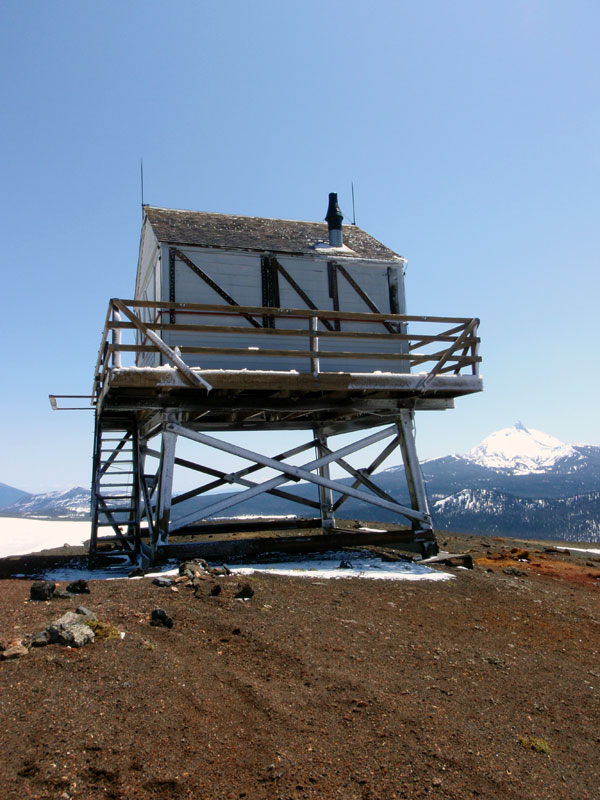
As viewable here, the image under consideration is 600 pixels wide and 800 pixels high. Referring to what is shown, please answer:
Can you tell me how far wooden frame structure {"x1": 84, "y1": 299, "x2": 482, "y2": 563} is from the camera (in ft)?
36.3

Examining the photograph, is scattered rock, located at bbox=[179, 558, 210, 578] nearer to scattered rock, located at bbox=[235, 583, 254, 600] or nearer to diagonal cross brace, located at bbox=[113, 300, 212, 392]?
scattered rock, located at bbox=[235, 583, 254, 600]

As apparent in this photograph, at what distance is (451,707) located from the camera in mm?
5164

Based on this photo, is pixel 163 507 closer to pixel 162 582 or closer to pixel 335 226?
pixel 162 582

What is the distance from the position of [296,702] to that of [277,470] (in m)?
7.97

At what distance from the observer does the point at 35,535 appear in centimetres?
1891

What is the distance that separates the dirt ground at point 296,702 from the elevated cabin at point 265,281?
231 inches

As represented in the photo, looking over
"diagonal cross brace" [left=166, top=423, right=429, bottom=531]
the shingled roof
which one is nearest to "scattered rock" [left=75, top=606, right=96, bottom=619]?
"diagonal cross brace" [left=166, top=423, right=429, bottom=531]

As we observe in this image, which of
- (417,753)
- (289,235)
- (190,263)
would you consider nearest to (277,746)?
(417,753)

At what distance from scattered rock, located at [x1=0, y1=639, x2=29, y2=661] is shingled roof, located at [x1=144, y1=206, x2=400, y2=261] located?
31.1 feet

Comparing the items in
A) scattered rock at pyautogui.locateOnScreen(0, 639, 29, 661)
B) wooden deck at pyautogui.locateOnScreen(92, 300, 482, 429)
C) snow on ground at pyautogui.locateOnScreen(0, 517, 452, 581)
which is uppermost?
wooden deck at pyautogui.locateOnScreen(92, 300, 482, 429)

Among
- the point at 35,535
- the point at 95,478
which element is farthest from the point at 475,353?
the point at 35,535

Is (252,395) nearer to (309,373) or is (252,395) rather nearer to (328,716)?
(309,373)

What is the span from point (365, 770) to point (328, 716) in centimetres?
70

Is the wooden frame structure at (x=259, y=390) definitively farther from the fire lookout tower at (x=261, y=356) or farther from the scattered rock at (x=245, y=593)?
the scattered rock at (x=245, y=593)
